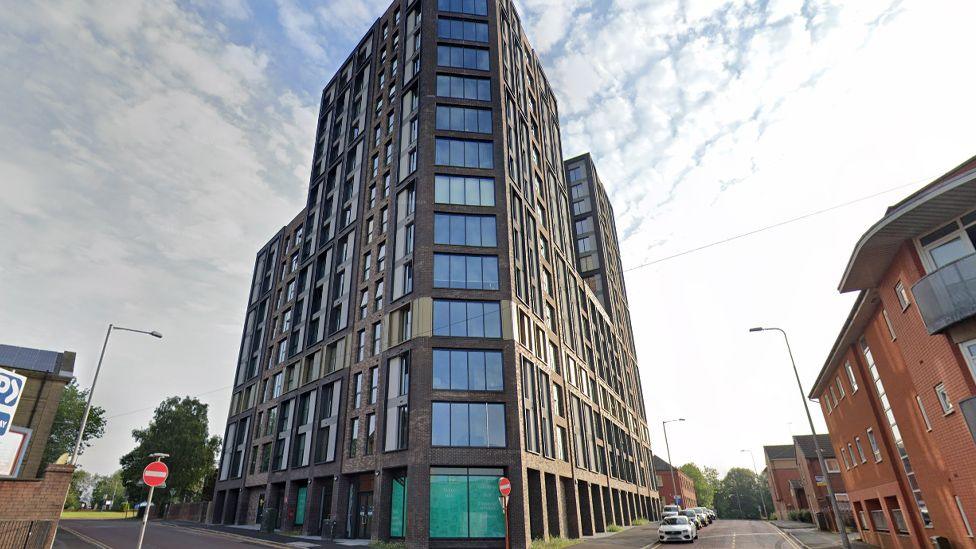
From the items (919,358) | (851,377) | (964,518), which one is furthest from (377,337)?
(964,518)

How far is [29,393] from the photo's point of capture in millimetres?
26438

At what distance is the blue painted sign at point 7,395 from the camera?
17.5 m

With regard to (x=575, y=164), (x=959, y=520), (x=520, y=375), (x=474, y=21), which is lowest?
(x=959, y=520)

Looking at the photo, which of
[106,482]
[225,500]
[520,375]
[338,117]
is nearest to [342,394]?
[520,375]

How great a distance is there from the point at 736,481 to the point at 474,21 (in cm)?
13803

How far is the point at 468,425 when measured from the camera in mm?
26594

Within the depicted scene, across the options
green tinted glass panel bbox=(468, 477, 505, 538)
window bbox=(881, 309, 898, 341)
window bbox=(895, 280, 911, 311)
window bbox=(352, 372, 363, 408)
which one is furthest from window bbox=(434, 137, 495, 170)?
window bbox=(895, 280, 911, 311)

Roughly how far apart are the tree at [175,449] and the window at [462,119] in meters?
50.8

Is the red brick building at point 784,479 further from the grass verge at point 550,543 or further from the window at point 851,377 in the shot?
the grass verge at point 550,543

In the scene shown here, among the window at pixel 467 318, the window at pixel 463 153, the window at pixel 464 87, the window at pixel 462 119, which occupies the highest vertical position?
the window at pixel 464 87

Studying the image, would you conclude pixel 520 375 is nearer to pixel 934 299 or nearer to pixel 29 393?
pixel 934 299

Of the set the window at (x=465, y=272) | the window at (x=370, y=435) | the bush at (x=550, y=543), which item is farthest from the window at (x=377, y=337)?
the bush at (x=550, y=543)

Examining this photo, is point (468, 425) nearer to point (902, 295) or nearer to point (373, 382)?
point (373, 382)

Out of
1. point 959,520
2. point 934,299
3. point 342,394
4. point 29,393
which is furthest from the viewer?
point 342,394
